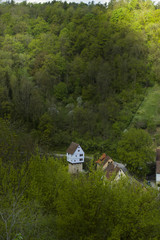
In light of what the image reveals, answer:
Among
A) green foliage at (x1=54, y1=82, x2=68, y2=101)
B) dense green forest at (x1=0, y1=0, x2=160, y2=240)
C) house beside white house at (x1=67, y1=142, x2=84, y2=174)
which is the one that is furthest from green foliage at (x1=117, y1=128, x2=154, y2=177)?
green foliage at (x1=54, y1=82, x2=68, y2=101)

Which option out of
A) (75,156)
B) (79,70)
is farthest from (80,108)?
(79,70)

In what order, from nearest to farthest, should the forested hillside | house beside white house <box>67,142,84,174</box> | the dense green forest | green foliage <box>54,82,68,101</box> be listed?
the dense green forest → house beside white house <box>67,142,84,174</box> → the forested hillside → green foliage <box>54,82,68,101</box>

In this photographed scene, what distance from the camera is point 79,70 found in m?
51.3

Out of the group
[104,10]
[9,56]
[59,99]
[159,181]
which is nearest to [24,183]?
[159,181]

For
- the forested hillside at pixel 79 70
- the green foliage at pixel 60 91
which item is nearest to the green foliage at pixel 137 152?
the forested hillside at pixel 79 70

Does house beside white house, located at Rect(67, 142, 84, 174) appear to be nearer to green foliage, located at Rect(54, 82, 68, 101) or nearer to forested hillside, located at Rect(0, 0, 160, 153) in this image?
forested hillside, located at Rect(0, 0, 160, 153)

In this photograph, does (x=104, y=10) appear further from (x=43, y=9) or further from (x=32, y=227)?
(x=32, y=227)

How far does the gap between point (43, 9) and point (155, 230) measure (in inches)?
2615

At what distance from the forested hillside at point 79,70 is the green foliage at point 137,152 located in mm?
5470

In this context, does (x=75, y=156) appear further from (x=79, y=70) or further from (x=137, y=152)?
(x=79, y=70)

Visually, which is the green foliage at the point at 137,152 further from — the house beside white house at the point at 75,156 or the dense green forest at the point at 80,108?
the house beside white house at the point at 75,156

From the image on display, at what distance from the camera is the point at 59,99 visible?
49.2 m

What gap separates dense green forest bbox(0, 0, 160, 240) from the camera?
10.9m

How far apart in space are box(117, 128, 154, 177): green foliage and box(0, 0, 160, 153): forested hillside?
5.47 meters
